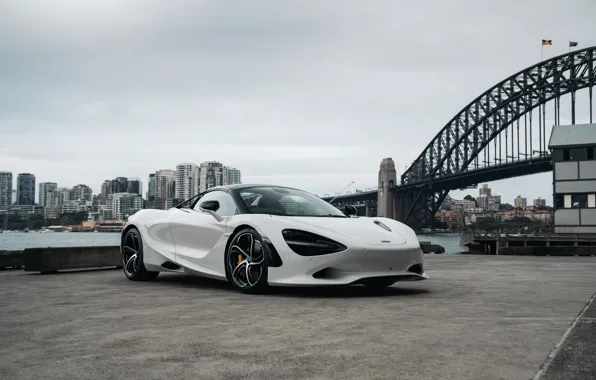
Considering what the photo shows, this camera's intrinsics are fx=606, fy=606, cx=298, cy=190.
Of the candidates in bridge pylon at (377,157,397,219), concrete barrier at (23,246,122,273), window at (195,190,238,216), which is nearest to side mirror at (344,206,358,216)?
window at (195,190,238,216)

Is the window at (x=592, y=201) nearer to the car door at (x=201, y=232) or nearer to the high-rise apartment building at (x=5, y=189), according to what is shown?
the car door at (x=201, y=232)

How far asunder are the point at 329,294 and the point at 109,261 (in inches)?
226

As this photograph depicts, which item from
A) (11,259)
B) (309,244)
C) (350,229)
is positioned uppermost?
(350,229)

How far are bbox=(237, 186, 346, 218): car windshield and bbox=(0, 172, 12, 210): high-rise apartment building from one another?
138875mm

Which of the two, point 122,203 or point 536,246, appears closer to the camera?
point 536,246

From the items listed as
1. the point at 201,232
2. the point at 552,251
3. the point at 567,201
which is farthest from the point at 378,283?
the point at 567,201

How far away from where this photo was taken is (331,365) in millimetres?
2598

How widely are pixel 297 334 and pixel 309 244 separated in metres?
2.10

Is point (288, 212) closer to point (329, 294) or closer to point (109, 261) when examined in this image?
point (329, 294)

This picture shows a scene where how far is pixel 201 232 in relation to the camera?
6504 millimetres

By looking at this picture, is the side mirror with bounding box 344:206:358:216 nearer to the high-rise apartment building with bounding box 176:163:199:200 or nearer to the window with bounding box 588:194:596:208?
the window with bounding box 588:194:596:208

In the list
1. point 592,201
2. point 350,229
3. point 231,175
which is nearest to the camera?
point 350,229

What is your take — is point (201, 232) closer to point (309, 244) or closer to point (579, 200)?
point (309, 244)

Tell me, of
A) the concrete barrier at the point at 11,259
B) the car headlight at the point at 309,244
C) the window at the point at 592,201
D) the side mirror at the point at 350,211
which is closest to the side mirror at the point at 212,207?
the car headlight at the point at 309,244
